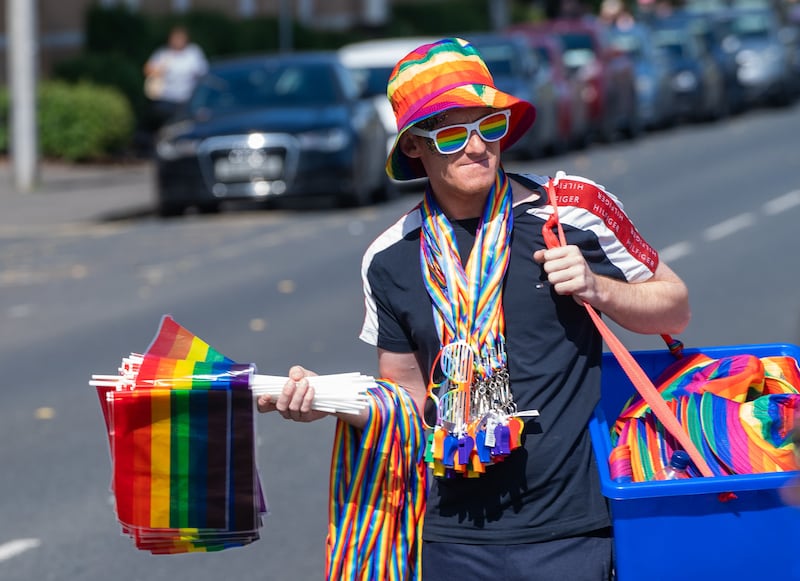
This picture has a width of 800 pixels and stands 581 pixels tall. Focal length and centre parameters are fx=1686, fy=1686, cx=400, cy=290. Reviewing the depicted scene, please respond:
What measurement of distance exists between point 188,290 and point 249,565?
21.8 ft

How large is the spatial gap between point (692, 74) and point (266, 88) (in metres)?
13.1

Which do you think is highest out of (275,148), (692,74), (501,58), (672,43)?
(672,43)

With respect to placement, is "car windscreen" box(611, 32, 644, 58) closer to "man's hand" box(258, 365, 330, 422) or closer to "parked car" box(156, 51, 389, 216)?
"parked car" box(156, 51, 389, 216)

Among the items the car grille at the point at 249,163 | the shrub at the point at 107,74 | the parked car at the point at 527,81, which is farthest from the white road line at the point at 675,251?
the shrub at the point at 107,74

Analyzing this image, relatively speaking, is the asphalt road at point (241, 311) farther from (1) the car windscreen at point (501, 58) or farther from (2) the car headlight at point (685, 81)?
(2) the car headlight at point (685, 81)

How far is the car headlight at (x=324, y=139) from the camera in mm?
17359

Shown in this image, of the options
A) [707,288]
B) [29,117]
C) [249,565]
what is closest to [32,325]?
[707,288]

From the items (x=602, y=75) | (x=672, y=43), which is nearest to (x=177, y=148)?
(x=602, y=75)

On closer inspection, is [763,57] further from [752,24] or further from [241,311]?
[241,311]

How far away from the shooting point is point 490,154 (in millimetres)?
3471

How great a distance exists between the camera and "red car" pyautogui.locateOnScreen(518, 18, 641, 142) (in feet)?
86.8

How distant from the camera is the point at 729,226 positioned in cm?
1546

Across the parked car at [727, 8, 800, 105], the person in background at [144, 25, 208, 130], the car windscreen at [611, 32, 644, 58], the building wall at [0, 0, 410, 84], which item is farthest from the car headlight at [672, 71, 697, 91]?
the person in background at [144, 25, 208, 130]

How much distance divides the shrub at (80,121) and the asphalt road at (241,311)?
5.24m
